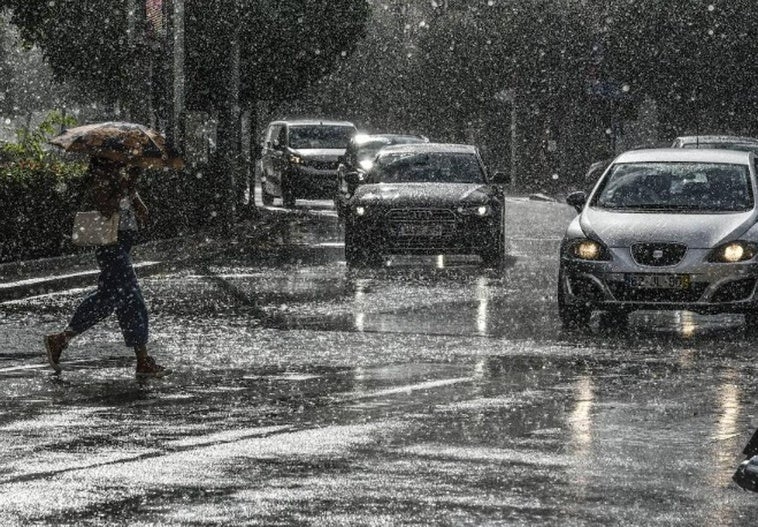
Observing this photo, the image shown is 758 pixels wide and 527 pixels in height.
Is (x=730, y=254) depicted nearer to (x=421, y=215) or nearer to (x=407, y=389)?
(x=407, y=389)

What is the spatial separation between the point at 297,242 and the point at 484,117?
136ft

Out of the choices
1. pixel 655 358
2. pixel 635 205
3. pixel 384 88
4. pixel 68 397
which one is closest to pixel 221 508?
pixel 68 397

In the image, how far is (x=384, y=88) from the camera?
258 ft

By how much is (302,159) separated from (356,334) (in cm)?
2676

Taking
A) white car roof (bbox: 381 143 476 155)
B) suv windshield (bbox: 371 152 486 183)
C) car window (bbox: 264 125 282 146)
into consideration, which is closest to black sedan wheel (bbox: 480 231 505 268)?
suv windshield (bbox: 371 152 486 183)

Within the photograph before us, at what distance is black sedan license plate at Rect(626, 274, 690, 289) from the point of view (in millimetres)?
16250

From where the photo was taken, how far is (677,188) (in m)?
17.8

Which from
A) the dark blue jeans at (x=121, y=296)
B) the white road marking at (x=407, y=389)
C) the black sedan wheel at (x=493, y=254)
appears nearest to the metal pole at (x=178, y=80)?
the black sedan wheel at (x=493, y=254)

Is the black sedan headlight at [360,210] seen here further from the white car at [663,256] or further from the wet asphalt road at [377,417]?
the white car at [663,256]

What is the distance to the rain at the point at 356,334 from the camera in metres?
8.76

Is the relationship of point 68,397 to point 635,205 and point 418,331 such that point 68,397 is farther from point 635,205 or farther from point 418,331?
point 635,205

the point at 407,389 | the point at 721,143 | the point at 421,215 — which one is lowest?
the point at 407,389

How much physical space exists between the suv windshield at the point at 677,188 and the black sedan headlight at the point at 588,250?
2.69ft

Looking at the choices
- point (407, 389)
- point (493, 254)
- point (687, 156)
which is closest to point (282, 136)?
point (493, 254)
